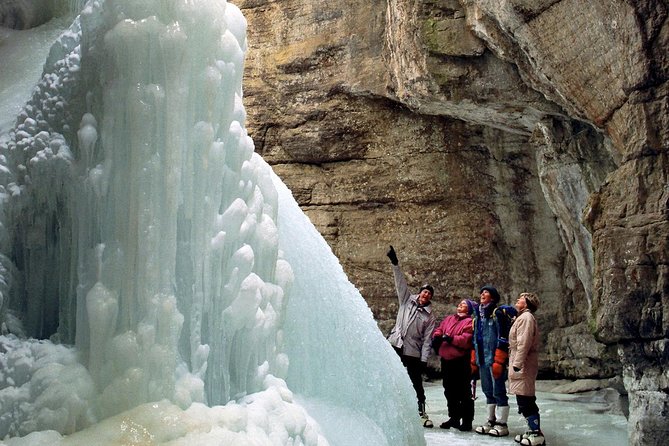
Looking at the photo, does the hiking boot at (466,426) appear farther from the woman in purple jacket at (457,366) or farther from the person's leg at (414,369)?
the person's leg at (414,369)

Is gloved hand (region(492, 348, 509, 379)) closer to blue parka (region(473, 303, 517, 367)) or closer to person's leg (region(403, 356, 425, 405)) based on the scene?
blue parka (region(473, 303, 517, 367))

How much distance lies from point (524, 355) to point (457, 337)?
2.40 feet

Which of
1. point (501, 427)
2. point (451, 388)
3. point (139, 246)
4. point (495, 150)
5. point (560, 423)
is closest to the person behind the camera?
point (139, 246)

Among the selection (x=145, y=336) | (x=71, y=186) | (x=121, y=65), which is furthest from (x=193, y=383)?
(x=121, y=65)

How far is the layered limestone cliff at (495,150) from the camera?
6.25 meters

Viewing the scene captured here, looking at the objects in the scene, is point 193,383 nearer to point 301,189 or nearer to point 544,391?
point 544,391

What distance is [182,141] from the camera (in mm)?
2471

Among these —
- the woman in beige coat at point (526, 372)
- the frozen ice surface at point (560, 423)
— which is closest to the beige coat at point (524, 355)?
the woman in beige coat at point (526, 372)

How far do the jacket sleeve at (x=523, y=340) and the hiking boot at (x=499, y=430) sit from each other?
71cm

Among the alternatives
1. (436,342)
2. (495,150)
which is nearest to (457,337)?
(436,342)

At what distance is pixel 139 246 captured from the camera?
2346 mm

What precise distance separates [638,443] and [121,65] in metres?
5.26

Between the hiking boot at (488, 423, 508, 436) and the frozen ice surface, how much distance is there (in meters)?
0.06

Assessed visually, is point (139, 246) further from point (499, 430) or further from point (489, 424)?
point (489, 424)
